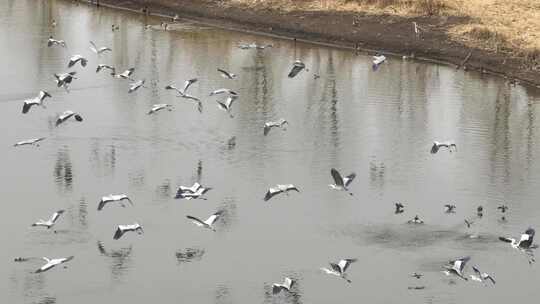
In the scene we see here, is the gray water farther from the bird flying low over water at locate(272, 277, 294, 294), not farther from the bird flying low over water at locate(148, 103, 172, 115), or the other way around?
the bird flying low over water at locate(148, 103, 172, 115)

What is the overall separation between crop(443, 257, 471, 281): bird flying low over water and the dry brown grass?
75.5 feet

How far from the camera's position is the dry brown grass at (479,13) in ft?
181

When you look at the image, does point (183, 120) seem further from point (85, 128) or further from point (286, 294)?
point (286, 294)

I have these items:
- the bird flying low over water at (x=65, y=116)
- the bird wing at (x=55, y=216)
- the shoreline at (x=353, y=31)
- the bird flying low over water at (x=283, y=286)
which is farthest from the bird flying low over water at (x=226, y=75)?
the bird flying low over water at (x=283, y=286)

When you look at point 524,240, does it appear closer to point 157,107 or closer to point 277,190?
point 277,190

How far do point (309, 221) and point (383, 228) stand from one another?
1.90 m

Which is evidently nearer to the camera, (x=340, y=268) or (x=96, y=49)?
(x=340, y=268)

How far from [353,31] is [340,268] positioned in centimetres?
2896

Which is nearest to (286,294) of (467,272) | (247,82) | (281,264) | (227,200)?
(281,264)

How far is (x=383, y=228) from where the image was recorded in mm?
35281

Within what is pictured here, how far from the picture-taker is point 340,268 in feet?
103

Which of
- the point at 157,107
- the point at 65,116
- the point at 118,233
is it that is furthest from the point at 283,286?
the point at 157,107

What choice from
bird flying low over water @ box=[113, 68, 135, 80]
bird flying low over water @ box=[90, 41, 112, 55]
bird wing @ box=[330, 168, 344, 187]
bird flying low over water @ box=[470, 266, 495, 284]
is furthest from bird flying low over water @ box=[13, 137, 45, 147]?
bird flying low over water @ box=[470, 266, 495, 284]

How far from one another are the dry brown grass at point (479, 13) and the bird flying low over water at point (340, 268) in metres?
24.0
